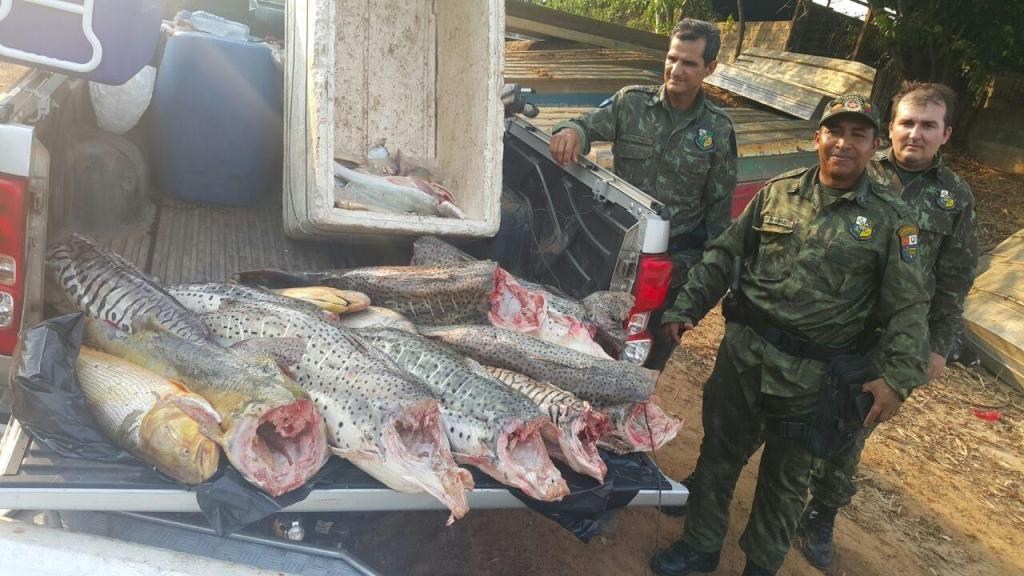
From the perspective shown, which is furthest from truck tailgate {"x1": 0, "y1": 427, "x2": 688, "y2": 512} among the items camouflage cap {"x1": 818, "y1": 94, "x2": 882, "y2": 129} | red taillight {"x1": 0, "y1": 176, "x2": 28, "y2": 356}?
camouflage cap {"x1": 818, "y1": 94, "x2": 882, "y2": 129}

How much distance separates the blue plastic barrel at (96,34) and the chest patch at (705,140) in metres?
2.87

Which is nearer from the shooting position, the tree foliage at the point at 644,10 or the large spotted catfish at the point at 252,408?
the large spotted catfish at the point at 252,408

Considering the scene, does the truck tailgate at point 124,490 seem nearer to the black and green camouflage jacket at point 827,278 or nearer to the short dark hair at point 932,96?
the black and green camouflage jacket at point 827,278

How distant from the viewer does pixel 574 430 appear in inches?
91.7

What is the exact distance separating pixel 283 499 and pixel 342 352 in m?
0.55

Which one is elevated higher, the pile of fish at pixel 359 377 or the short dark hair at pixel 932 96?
the short dark hair at pixel 932 96

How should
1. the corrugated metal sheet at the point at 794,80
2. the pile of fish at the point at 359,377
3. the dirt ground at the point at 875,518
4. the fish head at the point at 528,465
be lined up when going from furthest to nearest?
the corrugated metal sheet at the point at 794,80 → the dirt ground at the point at 875,518 → the fish head at the point at 528,465 → the pile of fish at the point at 359,377

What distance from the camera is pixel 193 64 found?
3.61 meters

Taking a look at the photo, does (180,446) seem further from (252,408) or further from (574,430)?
(574,430)

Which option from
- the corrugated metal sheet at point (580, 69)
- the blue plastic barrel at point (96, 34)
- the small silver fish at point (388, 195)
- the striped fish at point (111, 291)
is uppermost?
the blue plastic barrel at point (96, 34)

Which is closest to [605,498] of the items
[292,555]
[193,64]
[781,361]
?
[292,555]

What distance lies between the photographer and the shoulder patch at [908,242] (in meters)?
3.00

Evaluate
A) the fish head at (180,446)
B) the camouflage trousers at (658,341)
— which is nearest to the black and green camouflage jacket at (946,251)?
the camouflage trousers at (658,341)

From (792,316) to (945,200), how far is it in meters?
1.43
